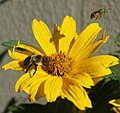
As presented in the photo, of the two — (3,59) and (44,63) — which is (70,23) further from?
(3,59)

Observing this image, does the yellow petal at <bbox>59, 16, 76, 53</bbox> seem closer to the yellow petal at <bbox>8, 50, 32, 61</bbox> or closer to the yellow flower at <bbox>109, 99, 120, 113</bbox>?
the yellow petal at <bbox>8, 50, 32, 61</bbox>

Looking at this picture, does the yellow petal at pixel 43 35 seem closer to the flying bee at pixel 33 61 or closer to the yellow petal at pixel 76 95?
the flying bee at pixel 33 61

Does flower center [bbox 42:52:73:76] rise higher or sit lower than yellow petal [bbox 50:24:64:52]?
lower

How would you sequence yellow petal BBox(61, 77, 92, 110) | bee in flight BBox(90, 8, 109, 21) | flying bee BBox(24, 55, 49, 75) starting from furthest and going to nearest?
bee in flight BBox(90, 8, 109, 21), flying bee BBox(24, 55, 49, 75), yellow petal BBox(61, 77, 92, 110)

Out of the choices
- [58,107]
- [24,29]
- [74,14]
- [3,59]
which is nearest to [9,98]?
[3,59]

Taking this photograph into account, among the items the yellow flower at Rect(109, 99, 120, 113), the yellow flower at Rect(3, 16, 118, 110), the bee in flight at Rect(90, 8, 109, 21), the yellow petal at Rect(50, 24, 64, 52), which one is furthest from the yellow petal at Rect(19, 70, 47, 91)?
the bee in flight at Rect(90, 8, 109, 21)
